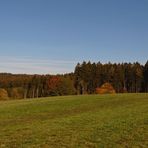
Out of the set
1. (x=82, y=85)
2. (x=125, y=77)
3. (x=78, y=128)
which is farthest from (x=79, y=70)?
(x=78, y=128)

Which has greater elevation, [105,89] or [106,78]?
[106,78]

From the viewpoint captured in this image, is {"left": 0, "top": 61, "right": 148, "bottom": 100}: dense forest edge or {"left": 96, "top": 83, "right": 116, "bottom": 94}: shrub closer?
{"left": 96, "top": 83, "right": 116, "bottom": 94}: shrub

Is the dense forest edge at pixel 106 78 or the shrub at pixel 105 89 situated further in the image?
the dense forest edge at pixel 106 78

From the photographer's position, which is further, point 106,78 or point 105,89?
point 106,78

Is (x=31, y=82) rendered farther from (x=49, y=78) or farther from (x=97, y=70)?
(x=97, y=70)

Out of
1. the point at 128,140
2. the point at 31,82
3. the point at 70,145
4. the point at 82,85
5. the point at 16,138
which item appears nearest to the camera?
the point at 70,145

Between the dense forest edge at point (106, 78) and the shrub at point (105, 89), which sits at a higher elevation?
the dense forest edge at point (106, 78)

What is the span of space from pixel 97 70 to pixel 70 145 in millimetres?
148593

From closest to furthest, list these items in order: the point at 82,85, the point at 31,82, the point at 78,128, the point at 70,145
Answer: the point at 70,145 < the point at 78,128 < the point at 82,85 < the point at 31,82

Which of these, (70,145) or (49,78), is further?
(49,78)

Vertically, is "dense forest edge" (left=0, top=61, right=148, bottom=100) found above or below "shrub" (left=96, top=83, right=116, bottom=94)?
above

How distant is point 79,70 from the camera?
6348 inches

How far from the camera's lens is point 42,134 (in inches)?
813

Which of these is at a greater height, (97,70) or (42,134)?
(97,70)
